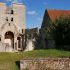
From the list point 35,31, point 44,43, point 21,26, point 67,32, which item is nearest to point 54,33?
point 67,32

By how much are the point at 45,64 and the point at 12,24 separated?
4078 cm

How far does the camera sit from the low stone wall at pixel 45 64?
23764mm

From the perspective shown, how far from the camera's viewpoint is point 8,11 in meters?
69.3

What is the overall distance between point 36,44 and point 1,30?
14.5 metres

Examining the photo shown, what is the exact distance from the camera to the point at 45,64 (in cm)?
2433

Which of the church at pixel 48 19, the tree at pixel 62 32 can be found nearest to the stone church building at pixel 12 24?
the church at pixel 48 19

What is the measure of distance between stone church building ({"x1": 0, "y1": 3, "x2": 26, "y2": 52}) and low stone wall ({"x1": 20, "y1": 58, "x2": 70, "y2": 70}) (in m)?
37.2

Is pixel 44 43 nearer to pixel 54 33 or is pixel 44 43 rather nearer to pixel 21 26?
pixel 54 33

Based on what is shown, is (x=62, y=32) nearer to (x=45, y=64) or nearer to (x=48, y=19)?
(x=48, y=19)

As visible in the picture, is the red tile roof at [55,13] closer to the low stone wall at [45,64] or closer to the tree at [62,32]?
the tree at [62,32]

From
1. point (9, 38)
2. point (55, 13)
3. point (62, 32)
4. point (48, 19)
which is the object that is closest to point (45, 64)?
point (62, 32)

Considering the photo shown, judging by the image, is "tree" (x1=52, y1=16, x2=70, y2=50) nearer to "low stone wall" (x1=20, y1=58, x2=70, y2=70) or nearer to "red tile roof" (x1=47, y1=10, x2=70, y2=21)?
"red tile roof" (x1=47, y1=10, x2=70, y2=21)

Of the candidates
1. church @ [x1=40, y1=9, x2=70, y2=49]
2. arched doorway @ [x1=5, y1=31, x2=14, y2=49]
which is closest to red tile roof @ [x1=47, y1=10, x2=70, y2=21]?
church @ [x1=40, y1=9, x2=70, y2=49]

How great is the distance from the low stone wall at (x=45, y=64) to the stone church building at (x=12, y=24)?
3716 cm
